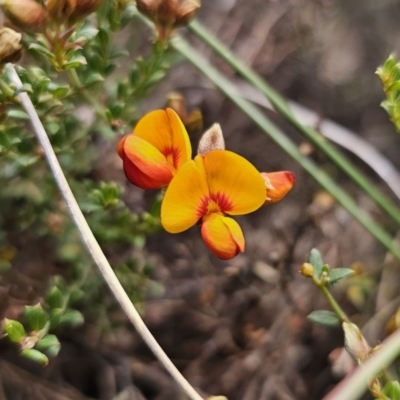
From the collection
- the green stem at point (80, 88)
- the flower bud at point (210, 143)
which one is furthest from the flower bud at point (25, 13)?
the flower bud at point (210, 143)

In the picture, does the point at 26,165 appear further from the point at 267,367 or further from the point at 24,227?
the point at 267,367

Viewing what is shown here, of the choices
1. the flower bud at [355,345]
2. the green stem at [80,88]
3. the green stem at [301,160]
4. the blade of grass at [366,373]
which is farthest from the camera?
the green stem at [301,160]

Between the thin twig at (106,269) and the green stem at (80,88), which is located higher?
the green stem at (80,88)

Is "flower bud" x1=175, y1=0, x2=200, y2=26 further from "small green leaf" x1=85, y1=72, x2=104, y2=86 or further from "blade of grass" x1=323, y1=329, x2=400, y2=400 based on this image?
"blade of grass" x1=323, y1=329, x2=400, y2=400

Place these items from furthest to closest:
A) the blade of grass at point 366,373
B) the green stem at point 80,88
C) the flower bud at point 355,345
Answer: the green stem at point 80,88
the flower bud at point 355,345
the blade of grass at point 366,373

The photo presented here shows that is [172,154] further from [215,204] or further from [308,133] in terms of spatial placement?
[308,133]

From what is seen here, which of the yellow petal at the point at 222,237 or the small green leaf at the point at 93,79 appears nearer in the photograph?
the yellow petal at the point at 222,237

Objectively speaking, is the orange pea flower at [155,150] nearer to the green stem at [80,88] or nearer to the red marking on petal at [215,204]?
the red marking on petal at [215,204]
